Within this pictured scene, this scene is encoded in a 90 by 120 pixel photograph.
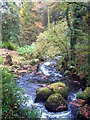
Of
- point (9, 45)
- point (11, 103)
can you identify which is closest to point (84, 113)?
point (11, 103)

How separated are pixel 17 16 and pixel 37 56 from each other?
1.71 metres

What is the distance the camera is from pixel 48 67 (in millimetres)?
4148

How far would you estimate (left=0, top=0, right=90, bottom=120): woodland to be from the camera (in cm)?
156

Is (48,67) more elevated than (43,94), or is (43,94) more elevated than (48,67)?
(43,94)

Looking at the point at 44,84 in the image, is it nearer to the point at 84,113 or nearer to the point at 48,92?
the point at 48,92

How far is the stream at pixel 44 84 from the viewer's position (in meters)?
2.06

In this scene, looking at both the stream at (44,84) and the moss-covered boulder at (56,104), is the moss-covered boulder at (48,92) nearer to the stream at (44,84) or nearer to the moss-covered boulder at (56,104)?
the stream at (44,84)

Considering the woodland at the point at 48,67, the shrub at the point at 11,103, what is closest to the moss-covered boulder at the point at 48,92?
the woodland at the point at 48,67

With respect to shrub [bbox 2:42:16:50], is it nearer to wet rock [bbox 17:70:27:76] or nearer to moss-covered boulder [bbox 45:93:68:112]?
wet rock [bbox 17:70:27:76]

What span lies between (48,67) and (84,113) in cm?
231

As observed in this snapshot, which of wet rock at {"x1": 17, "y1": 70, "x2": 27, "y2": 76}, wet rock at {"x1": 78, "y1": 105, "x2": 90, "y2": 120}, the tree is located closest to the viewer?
wet rock at {"x1": 78, "y1": 105, "x2": 90, "y2": 120}

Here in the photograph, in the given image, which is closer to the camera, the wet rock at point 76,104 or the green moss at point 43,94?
the wet rock at point 76,104

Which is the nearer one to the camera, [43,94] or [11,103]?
[11,103]

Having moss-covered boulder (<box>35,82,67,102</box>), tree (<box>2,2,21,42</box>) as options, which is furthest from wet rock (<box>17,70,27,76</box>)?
tree (<box>2,2,21,42</box>)
